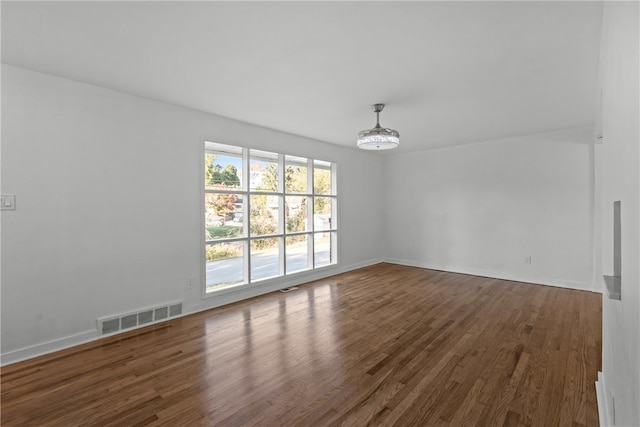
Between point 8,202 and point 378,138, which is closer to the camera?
point 8,202

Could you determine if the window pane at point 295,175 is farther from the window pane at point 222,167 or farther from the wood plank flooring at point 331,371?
the wood plank flooring at point 331,371

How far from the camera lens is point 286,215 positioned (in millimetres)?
4973

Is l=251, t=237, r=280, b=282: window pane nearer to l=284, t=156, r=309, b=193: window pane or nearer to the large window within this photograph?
the large window

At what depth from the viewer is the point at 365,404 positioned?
6.41 feet

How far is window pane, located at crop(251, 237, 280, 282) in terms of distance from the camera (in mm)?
4484

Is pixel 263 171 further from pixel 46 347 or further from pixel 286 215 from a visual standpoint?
pixel 46 347

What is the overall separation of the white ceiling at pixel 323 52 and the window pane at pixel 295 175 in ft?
4.54

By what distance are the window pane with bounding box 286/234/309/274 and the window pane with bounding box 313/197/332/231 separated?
377 millimetres

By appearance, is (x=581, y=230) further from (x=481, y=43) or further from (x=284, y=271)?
(x=284, y=271)

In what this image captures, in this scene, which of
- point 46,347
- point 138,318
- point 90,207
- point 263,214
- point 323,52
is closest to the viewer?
point 323,52

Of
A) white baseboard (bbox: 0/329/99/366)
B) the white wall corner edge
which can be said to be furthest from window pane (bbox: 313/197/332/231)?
the white wall corner edge

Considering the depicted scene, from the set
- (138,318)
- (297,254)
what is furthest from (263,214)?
(138,318)

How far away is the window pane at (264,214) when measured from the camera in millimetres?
4473

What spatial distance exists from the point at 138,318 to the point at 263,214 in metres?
2.10
